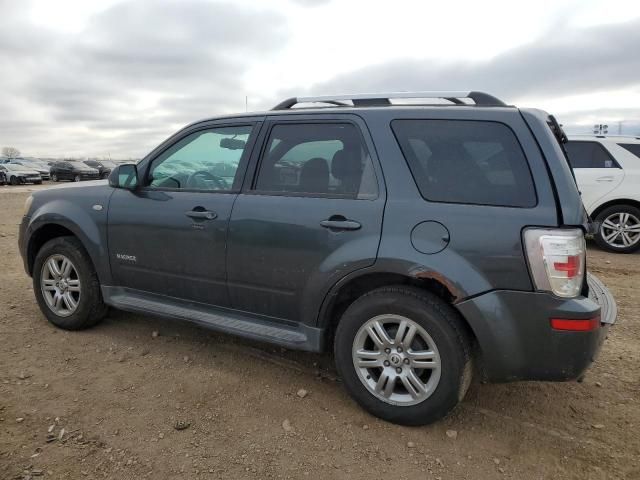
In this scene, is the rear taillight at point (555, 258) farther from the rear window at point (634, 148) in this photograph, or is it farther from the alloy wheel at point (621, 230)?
the rear window at point (634, 148)

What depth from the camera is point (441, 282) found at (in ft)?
8.21

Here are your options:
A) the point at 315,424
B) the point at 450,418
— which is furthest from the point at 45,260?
the point at 450,418

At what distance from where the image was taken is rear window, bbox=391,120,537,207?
245 centimetres

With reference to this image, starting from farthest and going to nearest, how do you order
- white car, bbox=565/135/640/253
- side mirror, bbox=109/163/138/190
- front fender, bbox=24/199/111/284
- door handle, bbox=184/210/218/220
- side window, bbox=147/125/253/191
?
white car, bbox=565/135/640/253
front fender, bbox=24/199/111/284
side mirror, bbox=109/163/138/190
side window, bbox=147/125/253/191
door handle, bbox=184/210/218/220

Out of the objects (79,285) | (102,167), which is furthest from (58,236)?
(102,167)

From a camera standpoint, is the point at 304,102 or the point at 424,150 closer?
the point at 424,150

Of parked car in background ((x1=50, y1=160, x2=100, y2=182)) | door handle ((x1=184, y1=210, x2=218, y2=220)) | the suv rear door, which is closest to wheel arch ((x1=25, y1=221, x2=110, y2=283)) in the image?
door handle ((x1=184, y1=210, x2=218, y2=220))

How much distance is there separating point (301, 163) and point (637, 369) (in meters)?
2.81

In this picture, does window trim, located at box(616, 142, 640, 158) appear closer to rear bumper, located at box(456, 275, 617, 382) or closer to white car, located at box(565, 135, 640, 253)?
white car, located at box(565, 135, 640, 253)

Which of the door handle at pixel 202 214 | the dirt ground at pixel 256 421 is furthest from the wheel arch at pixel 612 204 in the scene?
the door handle at pixel 202 214

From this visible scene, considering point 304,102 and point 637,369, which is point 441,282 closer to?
point 304,102

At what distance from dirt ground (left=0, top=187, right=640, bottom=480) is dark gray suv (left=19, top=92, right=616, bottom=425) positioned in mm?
301

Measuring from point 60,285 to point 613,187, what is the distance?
301 inches

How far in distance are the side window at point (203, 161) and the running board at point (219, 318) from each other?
846mm
